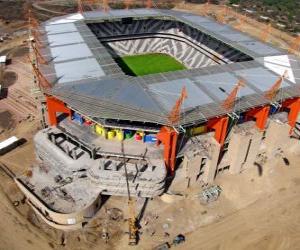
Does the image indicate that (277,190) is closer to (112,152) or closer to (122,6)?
(112,152)

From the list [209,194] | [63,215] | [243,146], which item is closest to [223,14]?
[243,146]

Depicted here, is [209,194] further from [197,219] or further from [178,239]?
[178,239]

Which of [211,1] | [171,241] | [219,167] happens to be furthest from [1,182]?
[211,1]

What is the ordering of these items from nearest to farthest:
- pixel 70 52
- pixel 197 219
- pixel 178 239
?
1. pixel 178 239
2. pixel 197 219
3. pixel 70 52

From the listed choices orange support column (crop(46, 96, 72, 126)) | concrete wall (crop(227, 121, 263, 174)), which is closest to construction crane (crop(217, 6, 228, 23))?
concrete wall (crop(227, 121, 263, 174))

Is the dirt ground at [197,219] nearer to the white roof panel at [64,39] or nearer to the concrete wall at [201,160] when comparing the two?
the concrete wall at [201,160]

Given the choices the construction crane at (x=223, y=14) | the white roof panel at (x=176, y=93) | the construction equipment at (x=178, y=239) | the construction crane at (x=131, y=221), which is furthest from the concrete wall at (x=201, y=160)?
the construction crane at (x=223, y=14)

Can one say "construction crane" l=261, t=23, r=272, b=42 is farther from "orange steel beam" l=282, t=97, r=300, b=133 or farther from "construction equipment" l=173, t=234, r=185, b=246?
"construction equipment" l=173, t=234, r=185, b=246
